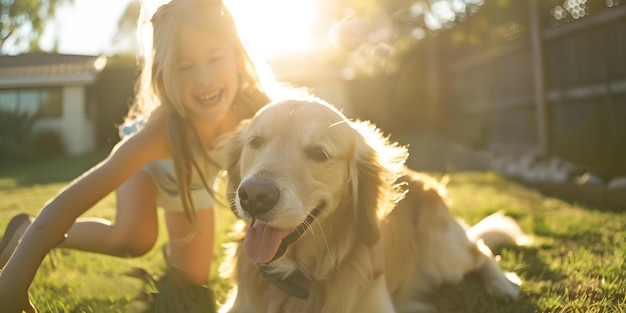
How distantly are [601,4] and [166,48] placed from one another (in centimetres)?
615

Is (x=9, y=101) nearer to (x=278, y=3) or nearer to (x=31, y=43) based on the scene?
(x=31, y=43)

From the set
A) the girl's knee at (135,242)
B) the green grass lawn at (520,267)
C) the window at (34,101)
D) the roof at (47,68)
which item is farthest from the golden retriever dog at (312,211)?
the window at (34,101)

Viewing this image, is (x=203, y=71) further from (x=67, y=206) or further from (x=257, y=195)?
(x=257, y=195)

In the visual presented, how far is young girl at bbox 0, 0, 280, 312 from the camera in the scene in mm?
2881

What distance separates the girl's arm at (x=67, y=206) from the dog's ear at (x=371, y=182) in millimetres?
1039

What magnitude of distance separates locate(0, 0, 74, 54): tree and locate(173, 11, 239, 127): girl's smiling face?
37.1 inches

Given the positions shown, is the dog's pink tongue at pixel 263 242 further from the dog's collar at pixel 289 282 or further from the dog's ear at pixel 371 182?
the dog's ear at pixel 371 182

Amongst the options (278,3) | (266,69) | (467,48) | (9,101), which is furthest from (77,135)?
(467,48)

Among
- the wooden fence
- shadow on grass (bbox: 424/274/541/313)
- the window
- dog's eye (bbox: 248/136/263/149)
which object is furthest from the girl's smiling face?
the wooden fence

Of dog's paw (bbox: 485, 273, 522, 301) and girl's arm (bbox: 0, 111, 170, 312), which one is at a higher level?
girl's arm (bbox: 0, 111, 170, 312)

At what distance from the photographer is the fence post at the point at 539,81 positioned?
27.9 ft

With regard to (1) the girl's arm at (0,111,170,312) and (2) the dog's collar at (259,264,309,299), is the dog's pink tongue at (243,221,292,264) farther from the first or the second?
(1) the girl's arm at (0,111,170,312)

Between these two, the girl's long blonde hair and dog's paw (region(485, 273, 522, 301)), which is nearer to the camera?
dog's paw (region(485, 273, 522, 301))

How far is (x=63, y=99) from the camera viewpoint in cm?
1035
